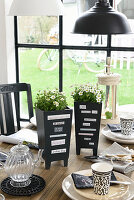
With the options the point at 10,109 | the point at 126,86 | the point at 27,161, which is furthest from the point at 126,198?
the point at 126,86

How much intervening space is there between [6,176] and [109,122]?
91cm

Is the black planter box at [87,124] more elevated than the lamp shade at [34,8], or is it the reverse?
the lamp shade at [34,8]

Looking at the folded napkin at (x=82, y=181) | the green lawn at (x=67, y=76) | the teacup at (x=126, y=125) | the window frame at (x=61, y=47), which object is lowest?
the folded napkin at (x=82, y=181)

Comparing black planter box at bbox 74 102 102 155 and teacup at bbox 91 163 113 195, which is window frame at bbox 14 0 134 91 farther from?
teacup at bbox 91 163 113 195

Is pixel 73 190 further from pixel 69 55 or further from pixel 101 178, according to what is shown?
pixel 69 55

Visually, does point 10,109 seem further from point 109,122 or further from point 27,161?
point 27,161

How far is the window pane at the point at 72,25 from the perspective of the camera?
10.6ft

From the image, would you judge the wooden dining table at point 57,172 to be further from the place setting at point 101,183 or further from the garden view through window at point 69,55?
the garden view through window at point 69,55

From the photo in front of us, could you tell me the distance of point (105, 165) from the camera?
1.35 m

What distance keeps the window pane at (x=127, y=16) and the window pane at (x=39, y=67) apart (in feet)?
1.91

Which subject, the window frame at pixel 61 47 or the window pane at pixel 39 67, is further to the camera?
the window pane at pixel 39 67

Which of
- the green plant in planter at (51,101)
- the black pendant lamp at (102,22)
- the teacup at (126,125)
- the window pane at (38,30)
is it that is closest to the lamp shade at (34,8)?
the black pendant lamp at (102,22)

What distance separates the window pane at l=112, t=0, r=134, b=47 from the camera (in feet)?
10.2

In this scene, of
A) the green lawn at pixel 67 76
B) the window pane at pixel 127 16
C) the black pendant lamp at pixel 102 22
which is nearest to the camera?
the black pendant lamp at pixel 102 22
